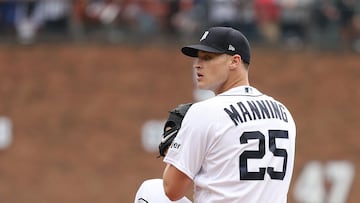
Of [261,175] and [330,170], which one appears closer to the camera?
[261,175]

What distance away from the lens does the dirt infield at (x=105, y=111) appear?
16.2 meters

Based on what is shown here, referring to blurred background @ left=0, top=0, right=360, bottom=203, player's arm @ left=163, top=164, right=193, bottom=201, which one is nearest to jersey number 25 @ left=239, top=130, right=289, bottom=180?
player's arm @ left=163, top=164, right=193, bottom=201

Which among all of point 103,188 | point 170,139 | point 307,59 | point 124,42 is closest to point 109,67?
point 124,42

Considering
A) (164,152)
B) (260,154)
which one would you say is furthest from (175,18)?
(260,154)

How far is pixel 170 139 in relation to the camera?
16.7ft

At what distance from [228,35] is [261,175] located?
71 centimetres

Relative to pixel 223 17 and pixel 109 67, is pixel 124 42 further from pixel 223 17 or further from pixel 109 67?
pixel 223 17

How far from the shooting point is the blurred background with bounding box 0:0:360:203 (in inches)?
636

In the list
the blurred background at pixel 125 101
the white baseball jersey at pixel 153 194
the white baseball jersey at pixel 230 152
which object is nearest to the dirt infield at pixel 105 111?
the blurred background at pixel 125 101

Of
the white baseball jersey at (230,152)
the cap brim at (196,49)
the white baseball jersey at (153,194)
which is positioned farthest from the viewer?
the white baseball jersey at (153,194)

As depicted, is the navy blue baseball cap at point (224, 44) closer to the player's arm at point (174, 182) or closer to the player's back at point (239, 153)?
the player's back at point (239, 153)

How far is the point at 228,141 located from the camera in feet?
15.8

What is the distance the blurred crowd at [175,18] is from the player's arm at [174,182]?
1057 cm

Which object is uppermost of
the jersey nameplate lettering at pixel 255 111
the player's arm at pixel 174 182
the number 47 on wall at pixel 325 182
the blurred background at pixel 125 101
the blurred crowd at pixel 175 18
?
the jersey nameplate lettering at pixel 255 111
